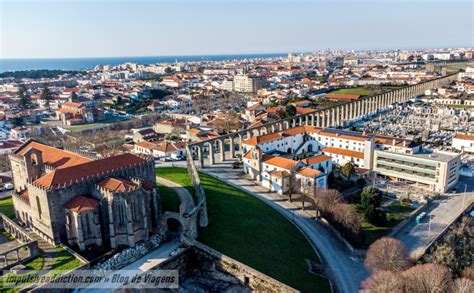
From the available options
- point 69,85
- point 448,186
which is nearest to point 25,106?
point 69,85

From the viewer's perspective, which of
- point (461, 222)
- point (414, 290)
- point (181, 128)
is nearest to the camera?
point (414, 290)

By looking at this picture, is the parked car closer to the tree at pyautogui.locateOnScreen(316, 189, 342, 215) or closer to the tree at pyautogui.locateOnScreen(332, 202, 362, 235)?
the tree at pyautogui.locateOnScreen(316, 189, 342, 215)

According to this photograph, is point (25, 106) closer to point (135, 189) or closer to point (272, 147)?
point (272, 147)

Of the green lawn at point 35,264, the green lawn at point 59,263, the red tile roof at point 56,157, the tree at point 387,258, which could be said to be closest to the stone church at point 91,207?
the green lawn at point 59,263

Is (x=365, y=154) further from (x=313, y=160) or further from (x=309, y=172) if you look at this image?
(x=309, y=172)

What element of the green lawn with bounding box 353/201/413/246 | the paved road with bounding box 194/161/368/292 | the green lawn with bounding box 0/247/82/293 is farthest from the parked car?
the green lawn with bounding box 0/247/82/293

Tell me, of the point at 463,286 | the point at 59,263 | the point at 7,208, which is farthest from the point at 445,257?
the point at 7,208
